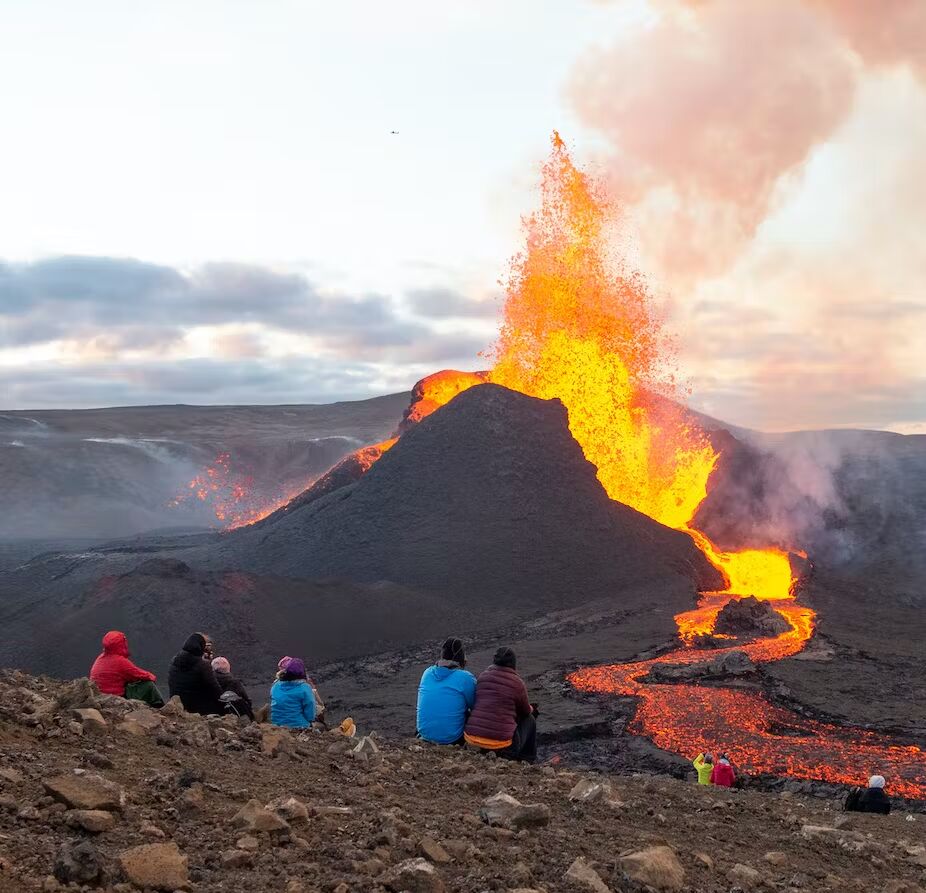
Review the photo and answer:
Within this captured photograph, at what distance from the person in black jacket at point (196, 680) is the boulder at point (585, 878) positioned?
579 cm

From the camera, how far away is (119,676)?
9859 mm

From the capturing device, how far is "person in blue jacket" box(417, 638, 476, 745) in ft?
31.9

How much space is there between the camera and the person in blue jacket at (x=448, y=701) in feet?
31.9

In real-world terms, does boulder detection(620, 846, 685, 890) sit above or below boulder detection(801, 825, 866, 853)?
above

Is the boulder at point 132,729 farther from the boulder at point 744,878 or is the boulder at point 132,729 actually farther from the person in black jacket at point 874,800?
the person in black jacket at point 874,800

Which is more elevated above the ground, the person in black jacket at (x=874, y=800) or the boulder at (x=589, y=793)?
the boulder at (x=589, y=793)

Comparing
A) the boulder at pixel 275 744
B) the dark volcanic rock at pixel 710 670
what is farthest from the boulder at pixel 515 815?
the dark volcanic rock at pixel 710 670

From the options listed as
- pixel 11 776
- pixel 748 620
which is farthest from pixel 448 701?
pixel 748 620

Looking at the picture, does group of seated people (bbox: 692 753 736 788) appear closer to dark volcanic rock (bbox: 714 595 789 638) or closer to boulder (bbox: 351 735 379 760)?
boulder (bbox: 351 735 379 760)

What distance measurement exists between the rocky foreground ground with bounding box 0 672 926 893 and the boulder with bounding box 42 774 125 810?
1cm

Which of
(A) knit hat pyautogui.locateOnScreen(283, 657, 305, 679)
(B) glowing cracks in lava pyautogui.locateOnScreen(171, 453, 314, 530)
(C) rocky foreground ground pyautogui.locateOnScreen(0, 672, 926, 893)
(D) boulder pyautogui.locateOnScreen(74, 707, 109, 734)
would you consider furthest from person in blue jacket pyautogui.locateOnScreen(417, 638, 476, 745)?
(B) glowing cracks in lava pyautogui.locateOnScreen(171, 453, 314, 530)

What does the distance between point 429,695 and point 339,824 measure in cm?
436

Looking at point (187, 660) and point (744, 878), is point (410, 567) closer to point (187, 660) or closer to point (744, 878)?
point (187, 660)

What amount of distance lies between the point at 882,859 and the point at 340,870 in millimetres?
4380
